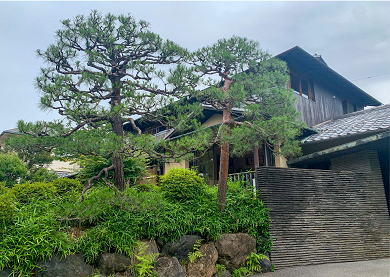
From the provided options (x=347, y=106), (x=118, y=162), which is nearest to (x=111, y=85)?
(x=118, y=162)

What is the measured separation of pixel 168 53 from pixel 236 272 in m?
4.63

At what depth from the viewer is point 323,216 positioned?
21.5 ft

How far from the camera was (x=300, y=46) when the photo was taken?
957 cm

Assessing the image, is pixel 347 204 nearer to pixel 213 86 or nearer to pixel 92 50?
pixel 213 86

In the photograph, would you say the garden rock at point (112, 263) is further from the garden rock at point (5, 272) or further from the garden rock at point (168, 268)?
the garden rock at point (5, 272)

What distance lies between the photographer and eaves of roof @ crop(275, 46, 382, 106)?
9977 mm

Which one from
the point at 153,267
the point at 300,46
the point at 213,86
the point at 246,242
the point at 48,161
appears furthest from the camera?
the point at 48,161

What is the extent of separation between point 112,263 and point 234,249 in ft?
7.78

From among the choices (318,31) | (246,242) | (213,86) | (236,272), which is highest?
(318,31)

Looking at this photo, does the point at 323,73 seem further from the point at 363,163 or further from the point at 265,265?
the point at 265,265

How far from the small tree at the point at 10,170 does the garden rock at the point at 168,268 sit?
26.4ft

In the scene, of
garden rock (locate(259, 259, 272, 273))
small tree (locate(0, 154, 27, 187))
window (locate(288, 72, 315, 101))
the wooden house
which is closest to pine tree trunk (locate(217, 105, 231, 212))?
garden rock (locate(259, 259, 272, 273))

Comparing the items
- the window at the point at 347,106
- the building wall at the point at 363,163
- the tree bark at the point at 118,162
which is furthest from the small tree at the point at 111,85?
the window at the point at 347,106

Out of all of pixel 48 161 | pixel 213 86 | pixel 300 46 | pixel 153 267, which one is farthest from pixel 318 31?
pixel 48 161
